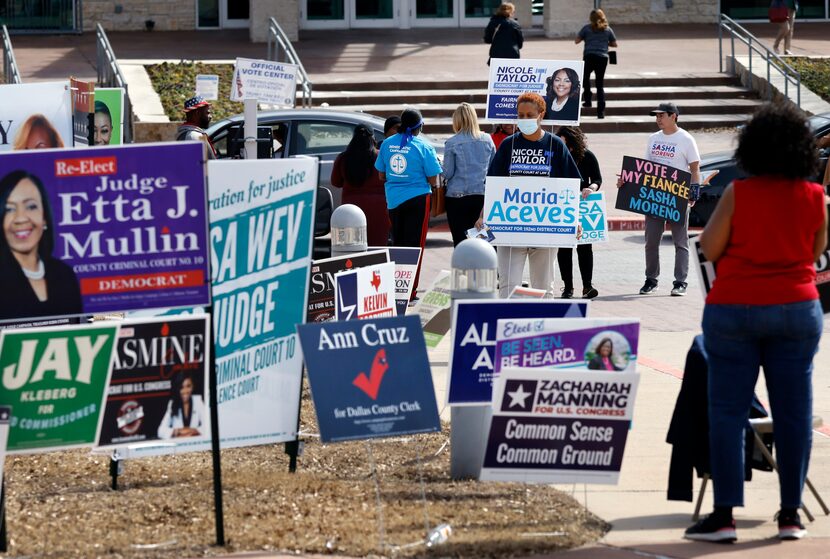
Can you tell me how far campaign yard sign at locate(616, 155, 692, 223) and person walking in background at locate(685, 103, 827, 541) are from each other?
6.96 meters

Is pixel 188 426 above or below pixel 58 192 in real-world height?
below

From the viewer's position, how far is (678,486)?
641cm

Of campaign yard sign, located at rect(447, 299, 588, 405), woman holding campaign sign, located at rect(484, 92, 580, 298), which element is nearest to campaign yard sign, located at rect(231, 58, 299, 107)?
woman holding campaign sign, located at rect(484, 92, 580, 298)

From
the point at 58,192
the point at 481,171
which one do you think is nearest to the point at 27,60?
the point at 481,171

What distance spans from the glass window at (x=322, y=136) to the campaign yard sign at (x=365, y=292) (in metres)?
7.93

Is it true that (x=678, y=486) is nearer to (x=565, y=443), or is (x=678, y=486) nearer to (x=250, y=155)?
(x=565, y=443)

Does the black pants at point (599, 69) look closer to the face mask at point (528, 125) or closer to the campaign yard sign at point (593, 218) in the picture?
the campaign yard sign at point (593, 218)

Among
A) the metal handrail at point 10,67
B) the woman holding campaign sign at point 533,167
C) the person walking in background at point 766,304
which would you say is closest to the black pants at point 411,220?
the woman holding campaign sign at point 533,167

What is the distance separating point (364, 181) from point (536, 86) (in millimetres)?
2745

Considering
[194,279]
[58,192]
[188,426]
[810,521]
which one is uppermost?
[58,192]

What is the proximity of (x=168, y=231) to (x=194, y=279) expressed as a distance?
9.0 inches

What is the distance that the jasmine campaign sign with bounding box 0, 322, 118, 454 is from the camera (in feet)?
18.3

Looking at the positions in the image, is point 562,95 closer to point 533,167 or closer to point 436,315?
point 533,167

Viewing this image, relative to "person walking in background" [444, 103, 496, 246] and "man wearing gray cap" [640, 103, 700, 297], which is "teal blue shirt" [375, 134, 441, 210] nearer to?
"person walking in background" [444, 103, 496, 246]
